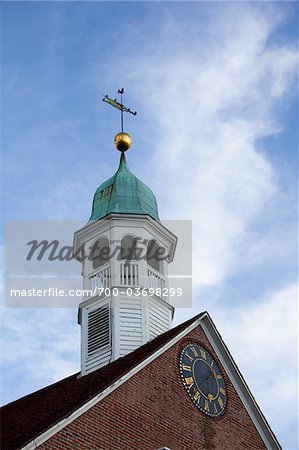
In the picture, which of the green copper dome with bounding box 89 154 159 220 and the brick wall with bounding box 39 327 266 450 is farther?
the green copper dome with bounding box 89 154 159 220

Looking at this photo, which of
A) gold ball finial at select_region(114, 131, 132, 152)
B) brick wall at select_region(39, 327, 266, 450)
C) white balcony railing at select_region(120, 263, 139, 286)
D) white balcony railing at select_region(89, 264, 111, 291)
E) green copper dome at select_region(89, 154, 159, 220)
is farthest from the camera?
gold ball finial at select_region(114, 131, 132, 152)

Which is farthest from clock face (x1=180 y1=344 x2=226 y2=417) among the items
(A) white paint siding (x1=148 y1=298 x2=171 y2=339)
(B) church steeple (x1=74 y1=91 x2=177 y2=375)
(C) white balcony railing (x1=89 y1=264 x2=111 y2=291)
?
(C) white balcony railing (x1=89 y1=264 x2=111 y2=291)

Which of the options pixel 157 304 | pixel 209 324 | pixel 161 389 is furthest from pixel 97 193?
pixel 161 389

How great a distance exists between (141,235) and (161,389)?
9615mm

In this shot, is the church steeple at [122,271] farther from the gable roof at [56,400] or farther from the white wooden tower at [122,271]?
the gable roof at [56,400]

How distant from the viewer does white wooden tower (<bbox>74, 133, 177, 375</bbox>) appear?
103ft

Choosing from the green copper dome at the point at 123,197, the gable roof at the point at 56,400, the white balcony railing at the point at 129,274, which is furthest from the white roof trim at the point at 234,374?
the green copper dome at the point at 123,197

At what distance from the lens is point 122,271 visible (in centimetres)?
3269

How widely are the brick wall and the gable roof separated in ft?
1.31

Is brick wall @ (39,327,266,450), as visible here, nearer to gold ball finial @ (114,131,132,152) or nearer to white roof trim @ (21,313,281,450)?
white roof trim @ (21,313,281,450)

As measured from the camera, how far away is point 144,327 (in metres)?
31.3

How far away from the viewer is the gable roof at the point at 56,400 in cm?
2272

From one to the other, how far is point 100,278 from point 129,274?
3.75 ft

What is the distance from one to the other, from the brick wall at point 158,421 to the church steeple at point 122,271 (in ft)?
14.1
